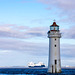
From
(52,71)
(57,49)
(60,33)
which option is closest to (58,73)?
(52,71)

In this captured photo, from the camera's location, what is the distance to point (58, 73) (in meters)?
71.0

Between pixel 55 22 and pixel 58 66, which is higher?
pixel 55 22

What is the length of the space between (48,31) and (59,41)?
4.64 meters

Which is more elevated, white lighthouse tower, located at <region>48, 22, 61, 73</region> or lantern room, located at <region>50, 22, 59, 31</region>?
lantern room, located at <region>50, 22, 59, 31</region>

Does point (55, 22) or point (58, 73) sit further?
point (55, 22)

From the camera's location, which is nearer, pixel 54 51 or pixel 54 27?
pixel 54 51

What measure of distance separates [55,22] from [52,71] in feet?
49.5

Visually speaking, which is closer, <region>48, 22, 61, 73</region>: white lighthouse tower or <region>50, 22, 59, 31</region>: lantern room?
<region>48, 22, 61, 73</region>: white lighthouse tower

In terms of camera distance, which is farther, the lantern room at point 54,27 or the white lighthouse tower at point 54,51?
the lantern room at point 54,27

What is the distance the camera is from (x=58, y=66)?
2842 inches

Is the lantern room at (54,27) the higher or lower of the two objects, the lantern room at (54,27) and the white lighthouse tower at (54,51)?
the higher

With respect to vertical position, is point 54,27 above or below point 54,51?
above

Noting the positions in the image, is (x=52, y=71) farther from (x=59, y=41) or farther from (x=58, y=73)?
(x=59, y=41)

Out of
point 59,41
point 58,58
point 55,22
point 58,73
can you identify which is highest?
point 55,22
